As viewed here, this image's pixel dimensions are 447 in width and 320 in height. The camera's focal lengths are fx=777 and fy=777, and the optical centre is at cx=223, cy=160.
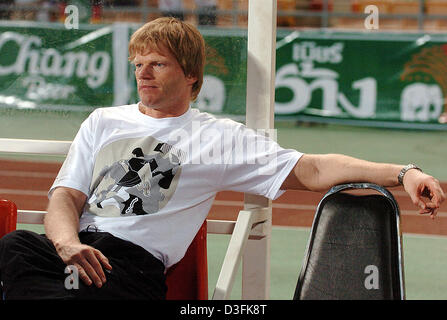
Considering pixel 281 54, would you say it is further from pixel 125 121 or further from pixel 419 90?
pixel 125 121

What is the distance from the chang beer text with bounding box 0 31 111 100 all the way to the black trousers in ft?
2.56

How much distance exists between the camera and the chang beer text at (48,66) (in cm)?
313

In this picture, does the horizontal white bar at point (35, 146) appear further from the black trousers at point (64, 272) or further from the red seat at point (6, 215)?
the black trousers at point (64, 272)

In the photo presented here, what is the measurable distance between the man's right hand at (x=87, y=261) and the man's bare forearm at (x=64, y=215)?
5cm

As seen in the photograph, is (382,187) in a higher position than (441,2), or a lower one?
lower

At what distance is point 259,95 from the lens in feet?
9.87

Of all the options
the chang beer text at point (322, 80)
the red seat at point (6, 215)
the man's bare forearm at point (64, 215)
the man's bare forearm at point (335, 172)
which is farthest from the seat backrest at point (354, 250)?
the chang beer text at point (322, 80)

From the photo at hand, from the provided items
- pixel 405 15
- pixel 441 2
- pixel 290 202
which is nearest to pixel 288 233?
pixel 290 202

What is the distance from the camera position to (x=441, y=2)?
14.0 metres

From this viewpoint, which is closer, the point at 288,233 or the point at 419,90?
the point at 288,233

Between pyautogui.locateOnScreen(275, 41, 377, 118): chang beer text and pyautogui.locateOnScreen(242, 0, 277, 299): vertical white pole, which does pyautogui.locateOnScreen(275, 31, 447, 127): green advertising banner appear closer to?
pyautogui.locateOnScreen(275, 41, 377, 118): chang beer text

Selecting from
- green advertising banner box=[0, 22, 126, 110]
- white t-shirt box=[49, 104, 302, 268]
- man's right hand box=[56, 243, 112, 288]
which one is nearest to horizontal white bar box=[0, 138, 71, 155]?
green advertising banner box=[0, 22, 126, 110]
